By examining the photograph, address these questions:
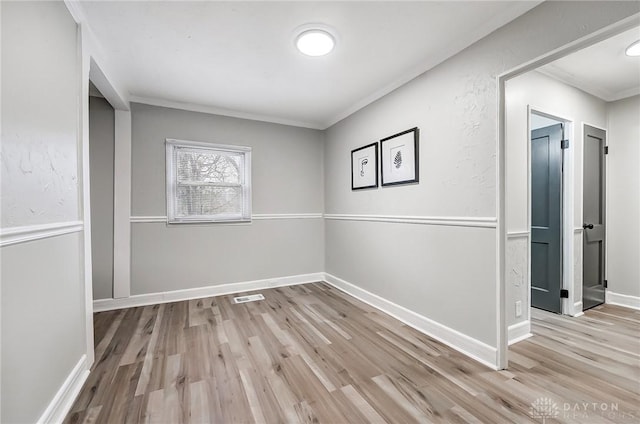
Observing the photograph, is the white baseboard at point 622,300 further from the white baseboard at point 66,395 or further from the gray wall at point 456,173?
the white baseboard at point 66,395

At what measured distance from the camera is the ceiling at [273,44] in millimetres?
1692

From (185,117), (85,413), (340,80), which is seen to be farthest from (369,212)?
(85,413)

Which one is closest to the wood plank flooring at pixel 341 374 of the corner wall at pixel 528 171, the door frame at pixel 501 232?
the door frame at pixel 501 232

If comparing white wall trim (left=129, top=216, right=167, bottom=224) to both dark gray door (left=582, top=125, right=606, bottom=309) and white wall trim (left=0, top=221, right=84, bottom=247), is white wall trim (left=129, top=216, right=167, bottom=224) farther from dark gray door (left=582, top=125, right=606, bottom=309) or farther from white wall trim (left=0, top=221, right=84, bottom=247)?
dark gray door (left=582, top=125, right=606, bottom=309)

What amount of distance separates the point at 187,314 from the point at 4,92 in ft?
7.68

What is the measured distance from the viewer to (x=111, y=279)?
2936 millimetres

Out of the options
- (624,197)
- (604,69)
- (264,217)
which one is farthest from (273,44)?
(624,197)

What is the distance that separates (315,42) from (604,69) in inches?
109

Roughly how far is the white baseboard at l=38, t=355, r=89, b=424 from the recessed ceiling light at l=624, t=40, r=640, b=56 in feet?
14.8

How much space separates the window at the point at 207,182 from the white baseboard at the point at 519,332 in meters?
3.07

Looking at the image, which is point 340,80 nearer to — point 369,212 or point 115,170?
point 369,212

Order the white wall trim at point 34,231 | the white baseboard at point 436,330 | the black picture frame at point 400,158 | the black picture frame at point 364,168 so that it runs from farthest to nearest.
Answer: the black picture frame at point 364,168 < the black picture frame at point 400,158 < the white baseboard at point 436,330 < the white wall trim at point 34,231

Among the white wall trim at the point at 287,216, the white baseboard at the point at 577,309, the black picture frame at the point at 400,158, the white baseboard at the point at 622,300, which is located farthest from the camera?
the white wall trim at the point at 287,216

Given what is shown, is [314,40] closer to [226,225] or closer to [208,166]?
[208,166]
